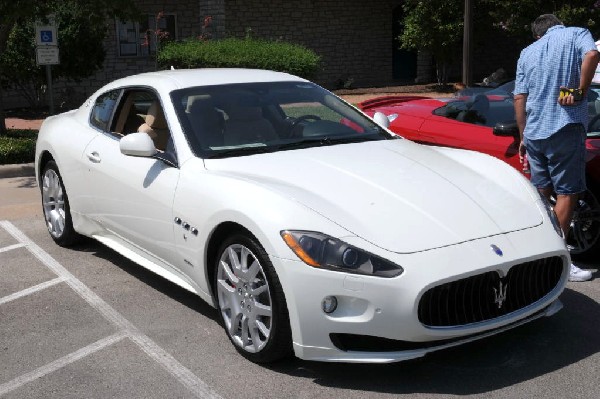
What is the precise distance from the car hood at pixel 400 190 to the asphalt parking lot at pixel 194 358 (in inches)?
27.1

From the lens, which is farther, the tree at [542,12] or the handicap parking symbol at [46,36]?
the tree at [542,12]

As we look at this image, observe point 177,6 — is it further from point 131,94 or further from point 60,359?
point 60,359

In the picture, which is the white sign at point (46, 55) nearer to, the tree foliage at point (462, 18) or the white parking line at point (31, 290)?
the white parking line at point (31, 290)

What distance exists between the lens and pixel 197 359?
4.40 metres

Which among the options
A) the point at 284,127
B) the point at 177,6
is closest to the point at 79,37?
the point at 177,6

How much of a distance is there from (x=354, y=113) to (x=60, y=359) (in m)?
2.58

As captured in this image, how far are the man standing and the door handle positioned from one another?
2991 millimetres

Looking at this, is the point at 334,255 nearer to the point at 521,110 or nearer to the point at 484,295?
the point at 484,295

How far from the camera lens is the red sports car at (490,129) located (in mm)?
5852

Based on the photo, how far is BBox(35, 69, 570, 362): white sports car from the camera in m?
3.86

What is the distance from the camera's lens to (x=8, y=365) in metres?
4.40

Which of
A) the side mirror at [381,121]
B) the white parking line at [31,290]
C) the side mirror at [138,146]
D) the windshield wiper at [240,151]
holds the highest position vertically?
the side mirror at [381,121]

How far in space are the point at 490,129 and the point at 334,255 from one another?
3080 millimetres

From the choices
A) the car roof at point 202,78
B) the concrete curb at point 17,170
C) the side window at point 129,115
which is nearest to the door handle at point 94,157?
the side window at point 129,115
